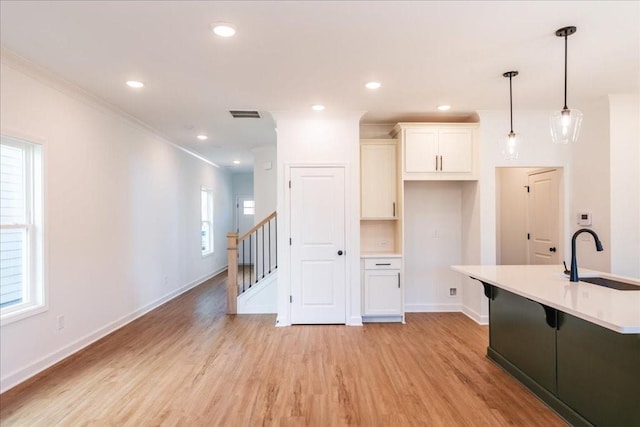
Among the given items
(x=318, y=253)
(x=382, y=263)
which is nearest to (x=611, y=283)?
(x=382, y=263)

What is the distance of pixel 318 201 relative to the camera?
15.3ft

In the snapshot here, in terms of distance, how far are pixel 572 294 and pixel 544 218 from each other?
10.8ft

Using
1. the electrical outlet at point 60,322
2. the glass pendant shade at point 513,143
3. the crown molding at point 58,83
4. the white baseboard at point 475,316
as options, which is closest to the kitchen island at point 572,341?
the glass pendant shade at point 513,143

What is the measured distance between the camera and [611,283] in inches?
108

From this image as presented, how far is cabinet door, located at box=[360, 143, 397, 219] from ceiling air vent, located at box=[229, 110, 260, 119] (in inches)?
58.7

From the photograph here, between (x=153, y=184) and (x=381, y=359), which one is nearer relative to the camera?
(x=381, y=359)

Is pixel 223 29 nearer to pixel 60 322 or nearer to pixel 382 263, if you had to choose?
pixel 60 322

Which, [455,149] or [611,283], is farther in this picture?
[455,149]

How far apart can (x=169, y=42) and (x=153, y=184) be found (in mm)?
3280

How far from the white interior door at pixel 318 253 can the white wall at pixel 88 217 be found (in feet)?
7.30

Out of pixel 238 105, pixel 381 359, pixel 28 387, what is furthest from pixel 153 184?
pixel 381 359

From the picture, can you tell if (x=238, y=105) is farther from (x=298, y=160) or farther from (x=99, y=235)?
(x=99, y=235)

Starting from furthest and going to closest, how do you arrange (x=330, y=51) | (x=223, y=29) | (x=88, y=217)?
(x=88, y=217), (x=330, y=51), (x=223, y=29)

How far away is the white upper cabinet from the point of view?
182 inches
